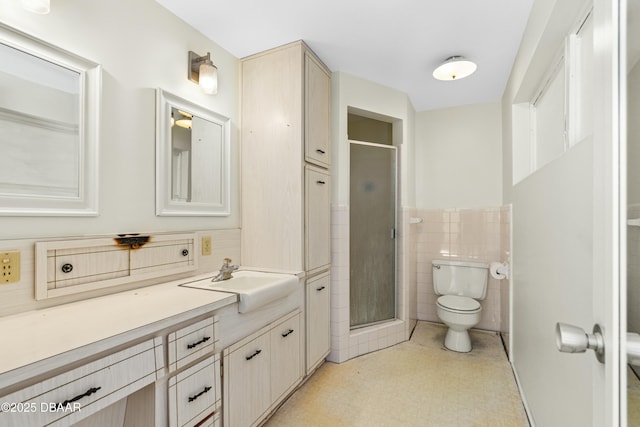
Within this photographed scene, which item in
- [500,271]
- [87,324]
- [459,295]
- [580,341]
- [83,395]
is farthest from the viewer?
[459,295]

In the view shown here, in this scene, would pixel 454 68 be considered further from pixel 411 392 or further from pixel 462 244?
pixel 411 392

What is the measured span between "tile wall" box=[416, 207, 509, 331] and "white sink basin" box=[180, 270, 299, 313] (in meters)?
1.95

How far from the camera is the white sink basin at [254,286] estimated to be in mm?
1422

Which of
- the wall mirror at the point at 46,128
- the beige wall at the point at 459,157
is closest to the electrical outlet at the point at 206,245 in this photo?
the wall mirror at the point at 46,128

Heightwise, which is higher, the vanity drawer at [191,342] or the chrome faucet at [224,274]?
the chrome faucet at [224,274]

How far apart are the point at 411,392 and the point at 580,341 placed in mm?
1710

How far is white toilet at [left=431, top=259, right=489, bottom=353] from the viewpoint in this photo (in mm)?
2521

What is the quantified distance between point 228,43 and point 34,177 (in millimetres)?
1401

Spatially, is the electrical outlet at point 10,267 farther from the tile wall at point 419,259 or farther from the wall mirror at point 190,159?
the tile wall at point 419,259

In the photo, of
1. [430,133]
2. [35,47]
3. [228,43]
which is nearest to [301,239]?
[228,43]

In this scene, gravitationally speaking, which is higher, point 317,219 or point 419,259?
point 317,219

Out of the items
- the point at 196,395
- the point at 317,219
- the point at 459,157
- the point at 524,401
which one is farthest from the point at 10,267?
the point at 459,157

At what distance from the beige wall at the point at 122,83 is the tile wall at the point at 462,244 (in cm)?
246

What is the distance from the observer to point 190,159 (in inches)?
71.2
